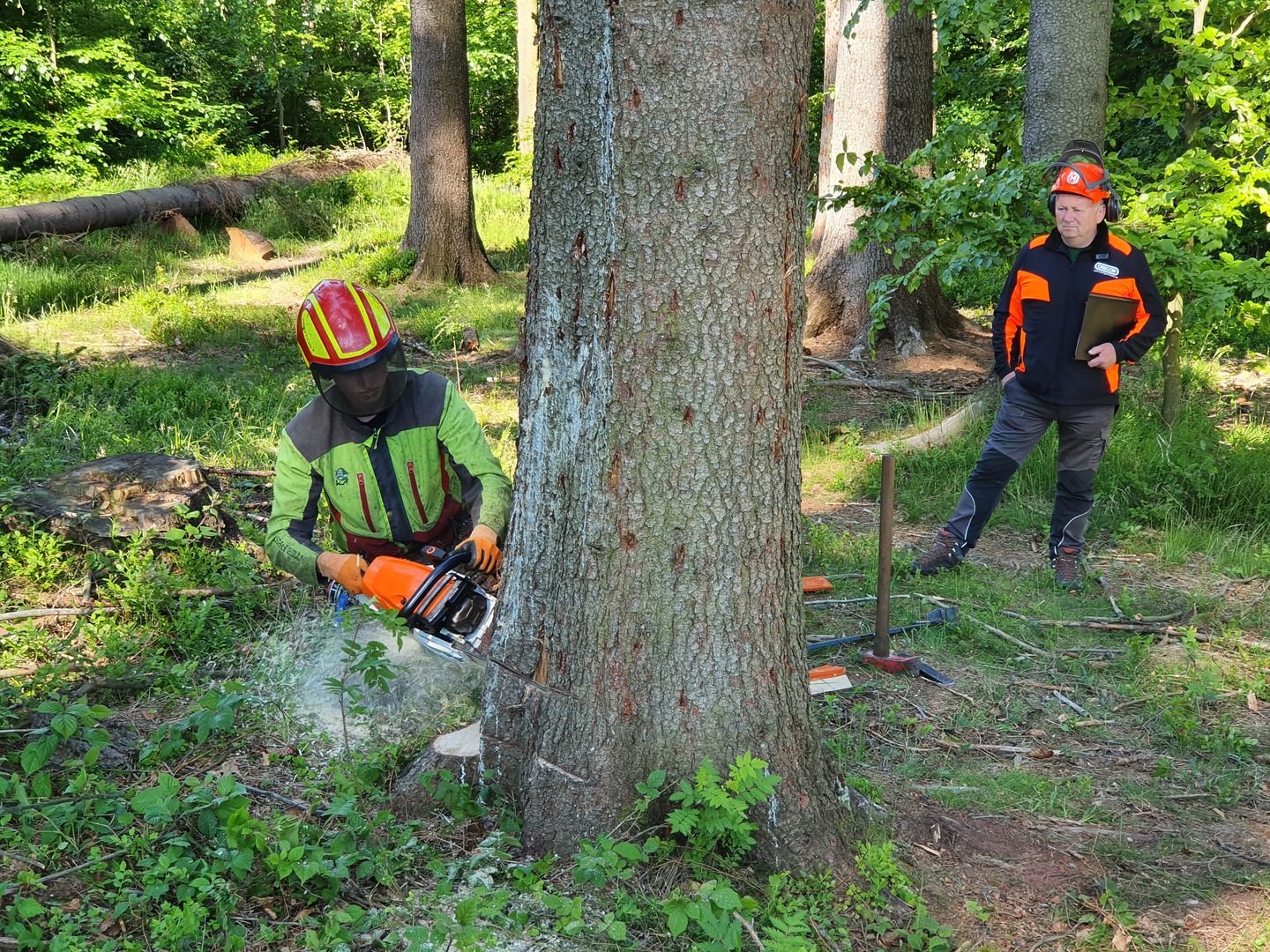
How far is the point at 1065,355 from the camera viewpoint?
494 centimetres

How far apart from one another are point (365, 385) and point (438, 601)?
862 millimetres

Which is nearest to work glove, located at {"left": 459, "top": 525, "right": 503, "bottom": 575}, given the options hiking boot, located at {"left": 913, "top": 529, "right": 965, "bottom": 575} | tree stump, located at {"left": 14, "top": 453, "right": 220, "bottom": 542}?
tree stump, located at {"left": 14, "top": 453, "right": 220, "bottom": 542}

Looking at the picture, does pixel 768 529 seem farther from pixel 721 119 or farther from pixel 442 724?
pixel 442 724

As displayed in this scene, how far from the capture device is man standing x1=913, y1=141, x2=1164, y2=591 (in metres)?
4.83

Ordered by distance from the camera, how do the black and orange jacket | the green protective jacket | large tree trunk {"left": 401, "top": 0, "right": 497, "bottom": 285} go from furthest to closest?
1. large tree trunk {"left": 401, "top": 0, "right": 497, "bottom": 285}
2. the black and orange jacket
3. the green protective jacket

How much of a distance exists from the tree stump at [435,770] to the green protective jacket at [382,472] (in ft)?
3.04

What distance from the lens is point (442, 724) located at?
11.3 feet

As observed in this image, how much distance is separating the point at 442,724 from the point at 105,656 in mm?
1459

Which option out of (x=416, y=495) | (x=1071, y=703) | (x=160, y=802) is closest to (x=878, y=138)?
(x=1071, y=703)

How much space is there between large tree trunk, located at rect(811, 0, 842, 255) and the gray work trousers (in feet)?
17.0

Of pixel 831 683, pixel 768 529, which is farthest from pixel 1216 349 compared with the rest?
pixel 768 529

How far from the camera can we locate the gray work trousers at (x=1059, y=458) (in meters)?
5.05

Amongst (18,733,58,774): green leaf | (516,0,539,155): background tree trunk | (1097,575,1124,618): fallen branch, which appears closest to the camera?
(18,733,58,774): green leaf

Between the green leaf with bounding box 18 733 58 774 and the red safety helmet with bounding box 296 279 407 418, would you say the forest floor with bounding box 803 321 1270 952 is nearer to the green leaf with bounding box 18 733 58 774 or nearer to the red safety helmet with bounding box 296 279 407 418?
the red safety helmet with bounding box 296 279 407 418
